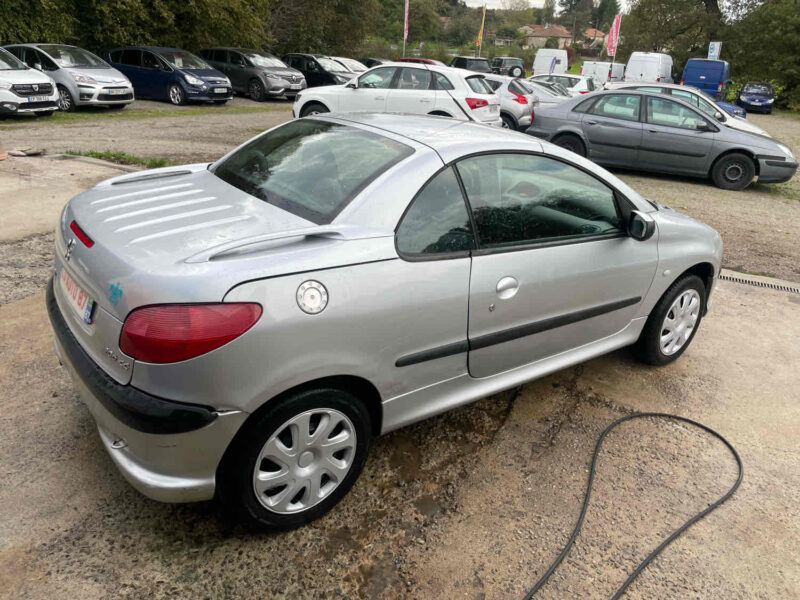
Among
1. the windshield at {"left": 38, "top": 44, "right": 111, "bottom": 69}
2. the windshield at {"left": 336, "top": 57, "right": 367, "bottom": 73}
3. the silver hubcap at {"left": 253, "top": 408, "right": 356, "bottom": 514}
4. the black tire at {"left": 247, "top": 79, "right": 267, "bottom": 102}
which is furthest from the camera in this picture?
the windshield at {"left": 336, "top": 57, "right": 367, "bottom": 73}

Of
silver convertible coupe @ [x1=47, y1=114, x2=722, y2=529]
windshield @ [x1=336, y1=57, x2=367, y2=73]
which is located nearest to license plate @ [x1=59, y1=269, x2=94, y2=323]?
silver convertible coupe @ [x1=47, y1=114, x2=722, y2=529]

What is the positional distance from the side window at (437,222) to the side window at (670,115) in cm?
920

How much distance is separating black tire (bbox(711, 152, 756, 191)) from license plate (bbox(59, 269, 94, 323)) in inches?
427

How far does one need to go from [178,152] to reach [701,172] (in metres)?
8.87

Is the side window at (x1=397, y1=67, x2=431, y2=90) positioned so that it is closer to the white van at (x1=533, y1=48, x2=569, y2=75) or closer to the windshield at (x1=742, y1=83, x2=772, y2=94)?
the white van at (x1=533, y1=48, x2=569, y2=75)

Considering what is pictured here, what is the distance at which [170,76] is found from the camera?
693 inches

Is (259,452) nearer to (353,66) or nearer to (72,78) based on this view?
(72,78)

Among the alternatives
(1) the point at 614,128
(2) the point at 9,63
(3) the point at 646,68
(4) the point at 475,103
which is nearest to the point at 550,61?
(3) the point at 646,68

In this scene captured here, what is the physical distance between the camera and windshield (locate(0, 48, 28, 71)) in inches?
503

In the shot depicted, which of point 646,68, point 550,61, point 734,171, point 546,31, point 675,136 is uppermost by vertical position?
point 546,31

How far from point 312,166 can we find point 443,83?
9.60 metres

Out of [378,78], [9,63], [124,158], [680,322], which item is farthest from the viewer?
[9,63]

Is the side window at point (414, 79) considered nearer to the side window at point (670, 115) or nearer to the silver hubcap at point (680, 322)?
the side window at point (670, 115)

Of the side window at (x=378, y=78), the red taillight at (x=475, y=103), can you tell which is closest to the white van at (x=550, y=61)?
the side window at (x=378, y=78)
